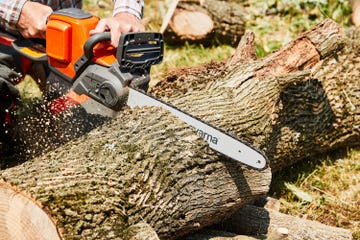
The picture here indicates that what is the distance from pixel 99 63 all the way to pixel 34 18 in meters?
0.53

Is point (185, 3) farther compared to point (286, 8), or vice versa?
point (286, 8)

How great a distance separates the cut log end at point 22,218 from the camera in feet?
6.70

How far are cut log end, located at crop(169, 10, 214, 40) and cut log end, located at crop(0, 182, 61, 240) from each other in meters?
3.65

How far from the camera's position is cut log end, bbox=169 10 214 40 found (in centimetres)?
551

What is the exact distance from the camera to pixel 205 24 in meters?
5.52

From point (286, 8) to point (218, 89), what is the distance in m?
3.13

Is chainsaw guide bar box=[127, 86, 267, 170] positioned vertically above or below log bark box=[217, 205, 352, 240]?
above

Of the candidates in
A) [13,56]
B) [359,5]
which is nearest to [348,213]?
[13,56]

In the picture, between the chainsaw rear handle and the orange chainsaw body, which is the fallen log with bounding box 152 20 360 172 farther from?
the orange chainsaw body

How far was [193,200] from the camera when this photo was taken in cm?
249

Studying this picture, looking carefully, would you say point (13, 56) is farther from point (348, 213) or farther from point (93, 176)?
point (348, 213)

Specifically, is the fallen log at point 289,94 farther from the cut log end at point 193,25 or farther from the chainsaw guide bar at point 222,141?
the cut log end at point 193,25

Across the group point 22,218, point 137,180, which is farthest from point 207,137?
point 22,218

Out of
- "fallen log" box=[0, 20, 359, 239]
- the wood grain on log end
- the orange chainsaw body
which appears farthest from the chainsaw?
the wood grain on log end
